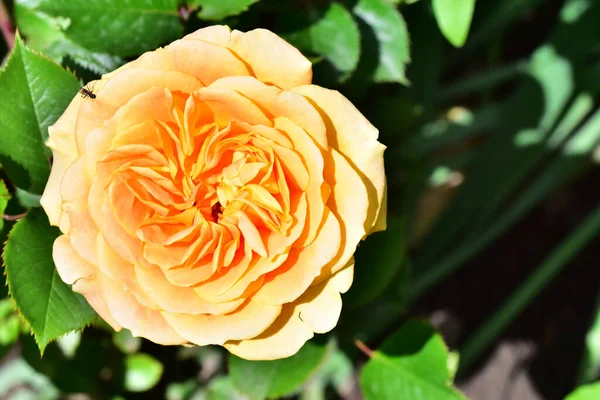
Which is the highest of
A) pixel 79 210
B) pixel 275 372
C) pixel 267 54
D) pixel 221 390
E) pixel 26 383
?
pixel 267 54

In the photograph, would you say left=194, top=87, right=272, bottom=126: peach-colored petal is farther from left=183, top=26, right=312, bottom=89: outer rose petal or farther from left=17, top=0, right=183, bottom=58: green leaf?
left=17, top=0, right=183, bottom=58: green leaf

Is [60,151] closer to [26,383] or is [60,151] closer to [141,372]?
[141,372]

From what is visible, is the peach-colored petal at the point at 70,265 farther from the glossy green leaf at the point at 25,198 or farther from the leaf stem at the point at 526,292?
the leaf stem at the point at 526,292

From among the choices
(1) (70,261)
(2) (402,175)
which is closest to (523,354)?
(2) (402,175)

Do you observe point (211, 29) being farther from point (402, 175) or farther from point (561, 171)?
point (561, 171)

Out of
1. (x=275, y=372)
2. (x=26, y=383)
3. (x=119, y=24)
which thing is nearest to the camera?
(x=119, y=24)

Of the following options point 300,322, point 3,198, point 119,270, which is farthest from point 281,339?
point 3,198
